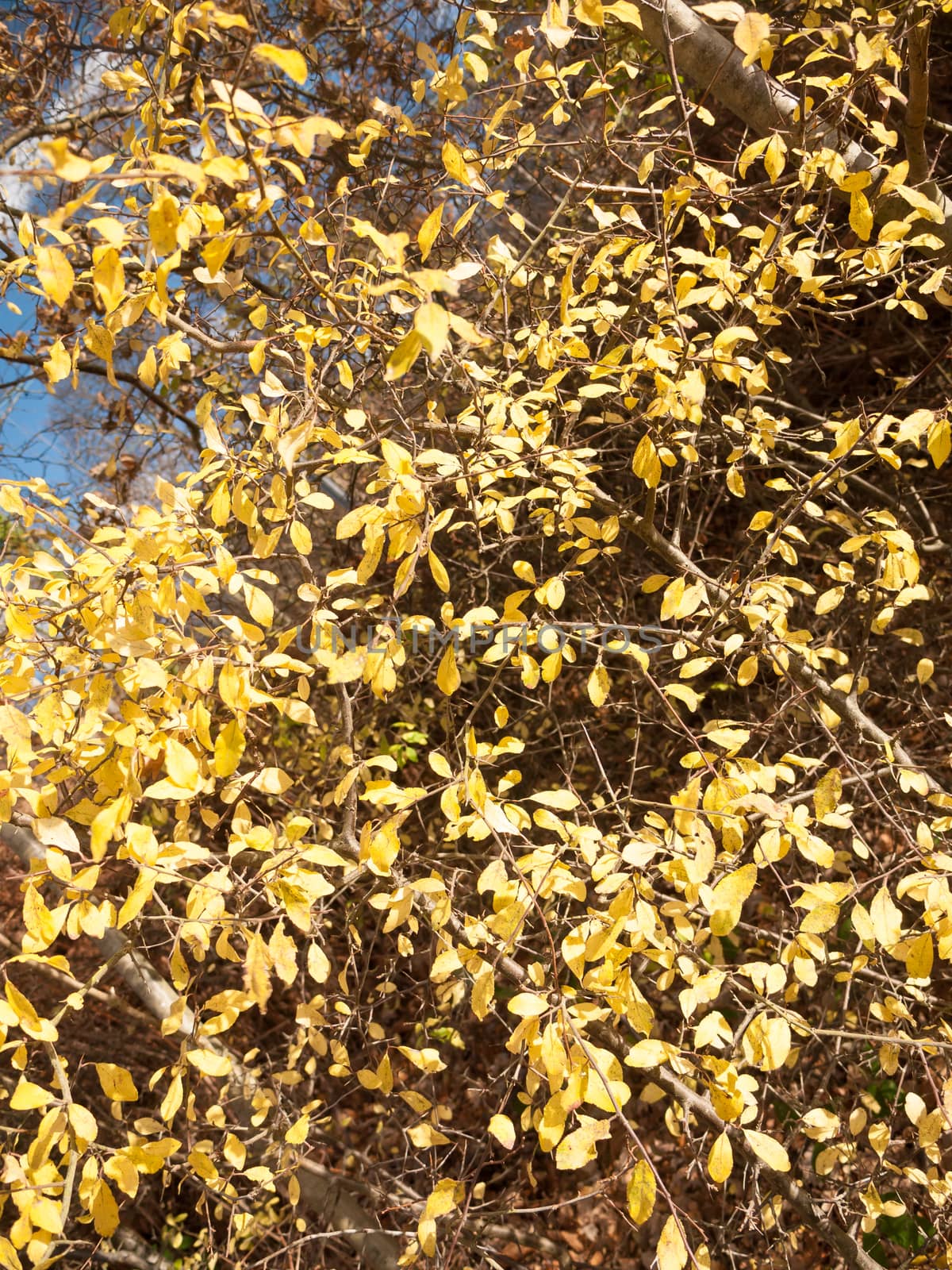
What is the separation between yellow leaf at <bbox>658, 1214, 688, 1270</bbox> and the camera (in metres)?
1.03

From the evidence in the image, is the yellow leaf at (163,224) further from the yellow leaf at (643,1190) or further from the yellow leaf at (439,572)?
the yellow leaf at (643,1190)

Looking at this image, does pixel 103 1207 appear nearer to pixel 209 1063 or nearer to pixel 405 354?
pixel 209 1063

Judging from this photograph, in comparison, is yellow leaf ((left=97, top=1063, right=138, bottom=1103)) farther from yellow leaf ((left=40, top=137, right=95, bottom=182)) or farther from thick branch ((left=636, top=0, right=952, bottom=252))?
thick branch ((left=636, top=0, right=952, bottom=252))

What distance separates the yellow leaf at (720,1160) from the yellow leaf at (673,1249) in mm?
134

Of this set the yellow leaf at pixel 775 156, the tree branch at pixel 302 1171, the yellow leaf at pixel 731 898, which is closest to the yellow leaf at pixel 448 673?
the yellow leaf at pixel 731 898

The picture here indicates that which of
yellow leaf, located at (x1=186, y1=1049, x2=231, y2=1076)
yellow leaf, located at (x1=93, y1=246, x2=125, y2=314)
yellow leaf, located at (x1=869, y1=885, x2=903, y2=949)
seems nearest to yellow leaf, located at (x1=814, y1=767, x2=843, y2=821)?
yellow leaf, located at (x1=869, y1=885, x2=903, y2=949)

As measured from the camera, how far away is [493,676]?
2.28 m

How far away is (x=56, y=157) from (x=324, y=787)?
101 inches

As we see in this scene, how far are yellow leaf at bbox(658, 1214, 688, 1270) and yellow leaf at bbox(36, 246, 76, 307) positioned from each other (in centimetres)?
137

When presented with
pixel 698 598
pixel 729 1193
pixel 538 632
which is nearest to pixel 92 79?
pixel 538 632

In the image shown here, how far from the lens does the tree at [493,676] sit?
123 centimetres

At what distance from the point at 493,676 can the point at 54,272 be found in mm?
1518

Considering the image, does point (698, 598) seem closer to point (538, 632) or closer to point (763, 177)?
point (538, 632)

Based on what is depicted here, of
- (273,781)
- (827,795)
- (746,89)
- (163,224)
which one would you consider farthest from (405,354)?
(746,89)
